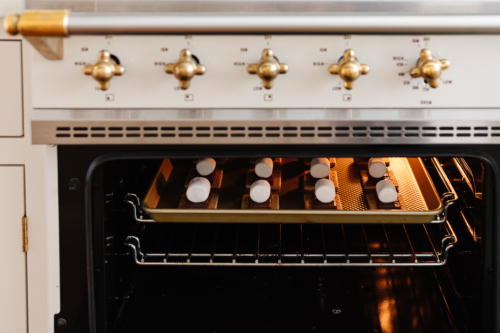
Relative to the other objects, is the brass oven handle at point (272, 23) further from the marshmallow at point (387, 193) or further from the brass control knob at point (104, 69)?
the marshmallow at point (387, 193)

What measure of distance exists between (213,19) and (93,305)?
0.63 metres

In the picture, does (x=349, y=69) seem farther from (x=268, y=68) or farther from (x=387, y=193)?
(x=387, y=193)

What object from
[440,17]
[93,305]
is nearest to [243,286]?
[93,305]

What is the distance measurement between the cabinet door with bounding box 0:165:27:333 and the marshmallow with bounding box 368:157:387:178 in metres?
0.81

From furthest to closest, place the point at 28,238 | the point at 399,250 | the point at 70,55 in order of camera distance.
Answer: the point at 399,250, the point at 28,238, the point at 70,55

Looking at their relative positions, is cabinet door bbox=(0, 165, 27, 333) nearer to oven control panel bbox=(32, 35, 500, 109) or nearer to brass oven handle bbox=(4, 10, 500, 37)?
oven control panel bbox=(32, 35, 500, 109)

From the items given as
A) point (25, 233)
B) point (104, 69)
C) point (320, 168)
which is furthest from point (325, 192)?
A: point (25, 233)

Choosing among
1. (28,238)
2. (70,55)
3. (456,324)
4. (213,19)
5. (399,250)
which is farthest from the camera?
(399,250)

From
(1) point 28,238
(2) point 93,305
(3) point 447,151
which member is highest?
(3) point 447,151

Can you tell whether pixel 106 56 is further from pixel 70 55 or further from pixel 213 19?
pixel 213 19

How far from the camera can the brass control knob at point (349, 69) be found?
2.38 ft

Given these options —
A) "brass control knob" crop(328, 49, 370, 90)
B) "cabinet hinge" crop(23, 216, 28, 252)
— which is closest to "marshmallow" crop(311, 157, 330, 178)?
"brass control knob" crop(328, 49, 370, 90)

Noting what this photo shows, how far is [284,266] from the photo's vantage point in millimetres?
1123

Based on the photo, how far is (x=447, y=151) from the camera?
84 cm
